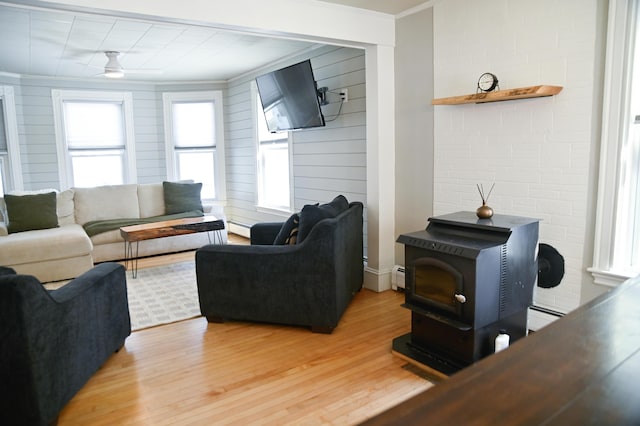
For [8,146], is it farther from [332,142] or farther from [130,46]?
[332,142]

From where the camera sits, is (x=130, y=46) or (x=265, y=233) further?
(x=130, y=46)

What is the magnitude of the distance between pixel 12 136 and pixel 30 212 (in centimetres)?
166

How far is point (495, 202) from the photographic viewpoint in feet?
11.0

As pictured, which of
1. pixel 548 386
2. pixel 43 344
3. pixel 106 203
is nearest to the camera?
pixel 548 386

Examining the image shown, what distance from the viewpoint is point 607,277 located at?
276 centimetres

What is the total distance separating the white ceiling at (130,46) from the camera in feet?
12.9

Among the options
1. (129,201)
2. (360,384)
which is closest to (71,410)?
(360,384)

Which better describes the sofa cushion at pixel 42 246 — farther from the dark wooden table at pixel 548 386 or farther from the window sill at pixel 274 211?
the dark wooden table at pixel 548 386

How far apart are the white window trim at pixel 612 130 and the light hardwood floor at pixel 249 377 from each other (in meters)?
1.31

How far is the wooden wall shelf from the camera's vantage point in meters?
2.81

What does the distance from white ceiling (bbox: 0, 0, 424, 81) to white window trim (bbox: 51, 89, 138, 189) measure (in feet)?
0.96

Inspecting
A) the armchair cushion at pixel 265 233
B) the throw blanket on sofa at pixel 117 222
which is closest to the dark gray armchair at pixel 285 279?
the armchair cushion at pixel 265 233

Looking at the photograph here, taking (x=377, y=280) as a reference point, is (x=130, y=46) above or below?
above

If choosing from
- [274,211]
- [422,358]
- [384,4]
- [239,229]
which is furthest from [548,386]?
[239,229]
